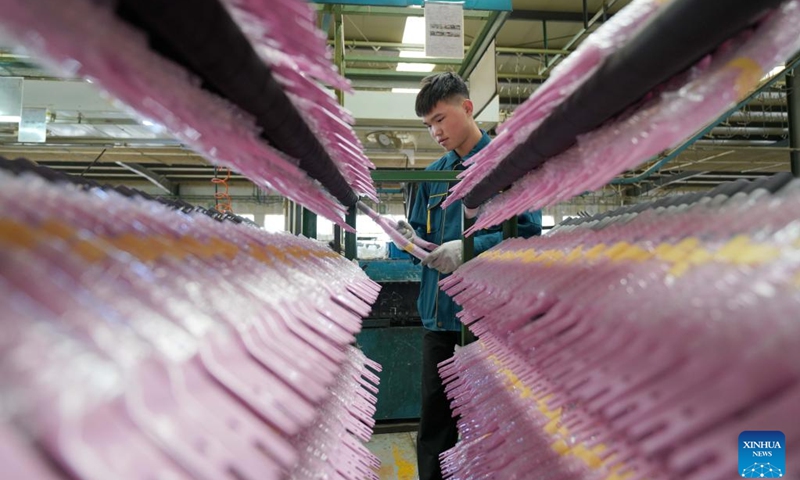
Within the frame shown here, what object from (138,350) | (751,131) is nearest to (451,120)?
(138,350)

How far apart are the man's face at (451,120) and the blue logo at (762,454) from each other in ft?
5.89

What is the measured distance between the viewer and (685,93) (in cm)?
43

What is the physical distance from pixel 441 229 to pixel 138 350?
190cm

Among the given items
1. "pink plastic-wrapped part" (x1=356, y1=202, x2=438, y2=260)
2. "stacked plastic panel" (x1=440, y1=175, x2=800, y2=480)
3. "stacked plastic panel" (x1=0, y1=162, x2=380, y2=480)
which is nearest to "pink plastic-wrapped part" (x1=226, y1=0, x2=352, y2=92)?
"stacked plastic panel" (x1=0, y1=162, x2=380, y2=480)

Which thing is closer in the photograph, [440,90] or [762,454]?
[762,454]

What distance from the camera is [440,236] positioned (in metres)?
2.09

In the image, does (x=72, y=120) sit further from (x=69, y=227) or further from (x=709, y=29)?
(x=709, y=29)

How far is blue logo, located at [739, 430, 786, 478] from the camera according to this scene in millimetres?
267

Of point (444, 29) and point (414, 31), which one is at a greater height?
point (414, 31)

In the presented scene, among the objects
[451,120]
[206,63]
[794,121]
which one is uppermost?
[794,121]

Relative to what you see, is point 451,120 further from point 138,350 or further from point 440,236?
point 138,350

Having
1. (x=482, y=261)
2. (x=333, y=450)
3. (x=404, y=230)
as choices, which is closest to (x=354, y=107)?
(x=404, y=230)

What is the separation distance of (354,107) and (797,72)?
3490 mm

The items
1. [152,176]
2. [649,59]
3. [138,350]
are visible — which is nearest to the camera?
[138,350]
